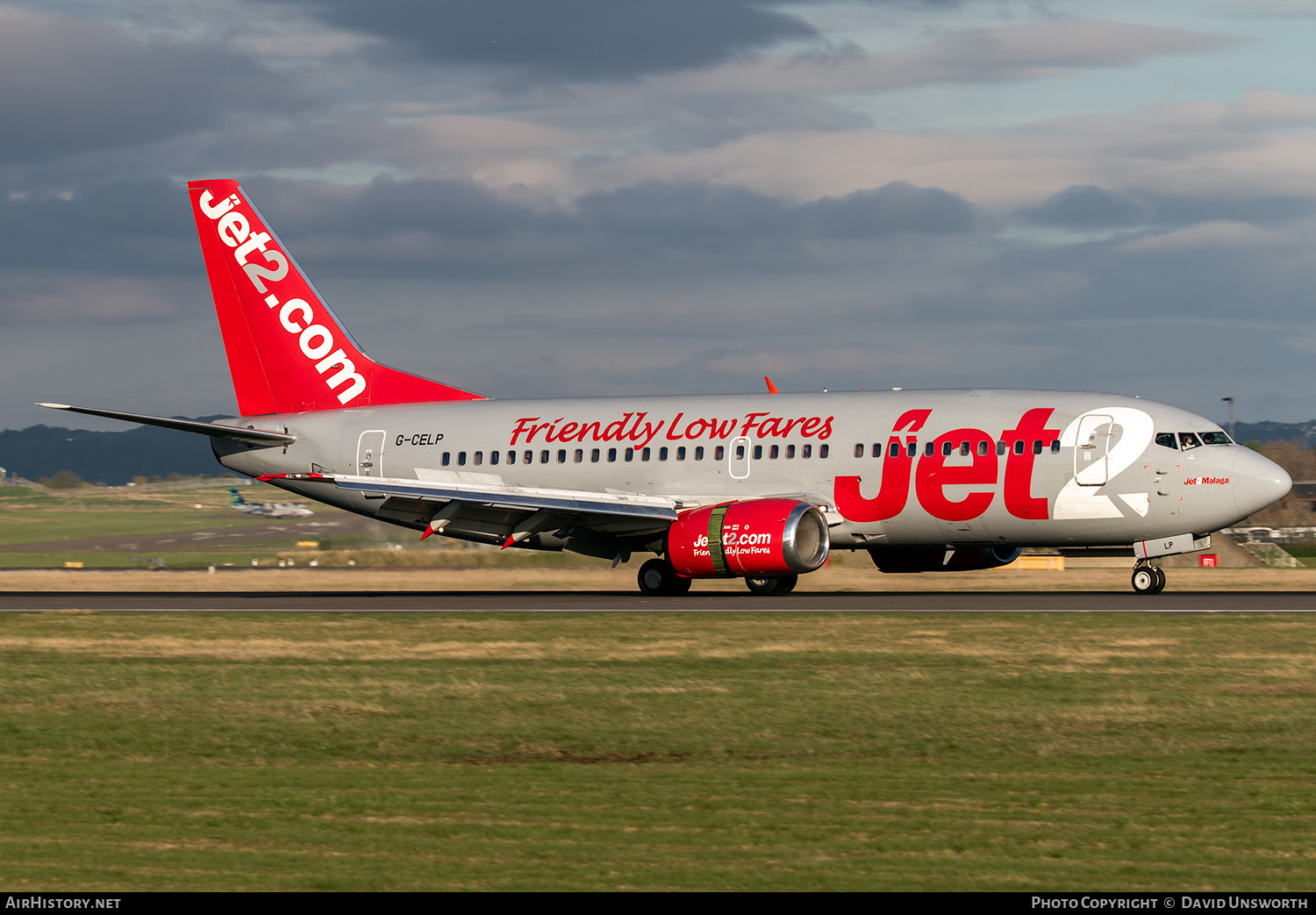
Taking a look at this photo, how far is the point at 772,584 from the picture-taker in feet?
111

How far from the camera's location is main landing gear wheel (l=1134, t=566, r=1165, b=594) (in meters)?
31.2

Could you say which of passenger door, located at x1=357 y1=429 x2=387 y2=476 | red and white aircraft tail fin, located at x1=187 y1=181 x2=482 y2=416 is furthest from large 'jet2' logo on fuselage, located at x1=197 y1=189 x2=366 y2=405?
passenger door, located at x1=357 y1=429 x2=387 y2=476

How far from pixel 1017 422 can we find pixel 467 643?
14891mm

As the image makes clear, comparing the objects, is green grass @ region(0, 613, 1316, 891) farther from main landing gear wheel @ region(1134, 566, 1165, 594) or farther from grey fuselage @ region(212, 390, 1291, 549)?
main landing gear wheel @ region(1134, 566, 1165, 594)

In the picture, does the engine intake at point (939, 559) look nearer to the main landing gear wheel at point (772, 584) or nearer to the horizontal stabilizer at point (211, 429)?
the main landing gear wheel at point (772, 584)

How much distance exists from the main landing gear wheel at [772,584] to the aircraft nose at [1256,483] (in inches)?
390

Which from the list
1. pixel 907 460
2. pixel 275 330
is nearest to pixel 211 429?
pixel 275 330

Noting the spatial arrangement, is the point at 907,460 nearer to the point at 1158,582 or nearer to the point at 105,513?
the point at 1158,582

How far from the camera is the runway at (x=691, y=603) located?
2714cm

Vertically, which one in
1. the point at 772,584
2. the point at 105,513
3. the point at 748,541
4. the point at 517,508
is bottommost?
the point at 772,584

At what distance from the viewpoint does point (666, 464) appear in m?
35.1

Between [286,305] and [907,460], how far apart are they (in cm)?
1839
